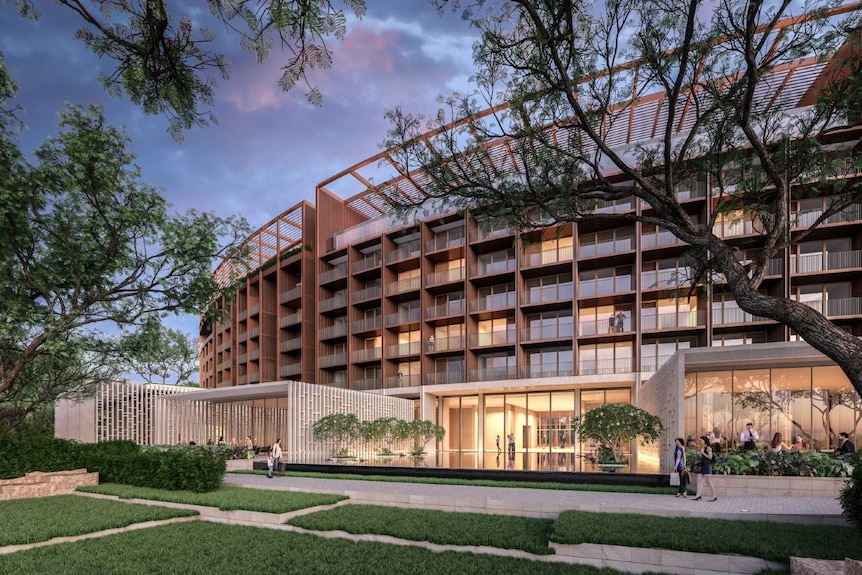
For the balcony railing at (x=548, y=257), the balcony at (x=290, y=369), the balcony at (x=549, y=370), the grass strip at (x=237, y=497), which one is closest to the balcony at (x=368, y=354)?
the balcony at (x=290, y=369)

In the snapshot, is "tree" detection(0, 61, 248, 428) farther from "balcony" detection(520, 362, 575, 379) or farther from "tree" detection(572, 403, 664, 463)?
"balcony" detection(520, 362, 575, 379)

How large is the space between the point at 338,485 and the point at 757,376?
45.7 feet

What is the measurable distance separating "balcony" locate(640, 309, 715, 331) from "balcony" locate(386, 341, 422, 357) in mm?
14178

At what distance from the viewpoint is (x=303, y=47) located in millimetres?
4012

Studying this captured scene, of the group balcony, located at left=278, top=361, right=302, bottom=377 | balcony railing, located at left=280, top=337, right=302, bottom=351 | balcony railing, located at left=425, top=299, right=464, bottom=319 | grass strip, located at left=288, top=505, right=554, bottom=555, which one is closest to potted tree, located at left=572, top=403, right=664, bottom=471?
grass strip, located at left=288, top=505, right=554, bottom=555

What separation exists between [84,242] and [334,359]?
96.0ft

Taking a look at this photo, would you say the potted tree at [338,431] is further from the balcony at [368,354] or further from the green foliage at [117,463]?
the balcony at [368,354]

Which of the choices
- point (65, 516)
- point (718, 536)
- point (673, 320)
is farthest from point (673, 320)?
point (65, 516)

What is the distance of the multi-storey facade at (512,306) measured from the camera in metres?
26.3

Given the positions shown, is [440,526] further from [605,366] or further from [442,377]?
[442,377]

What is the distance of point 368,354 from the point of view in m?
37.6

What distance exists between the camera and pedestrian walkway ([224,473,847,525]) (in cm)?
968

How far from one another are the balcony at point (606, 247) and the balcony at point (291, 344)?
23512 mm

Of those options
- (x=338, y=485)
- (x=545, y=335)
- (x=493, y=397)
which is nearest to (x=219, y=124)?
(x=338, y=485)
